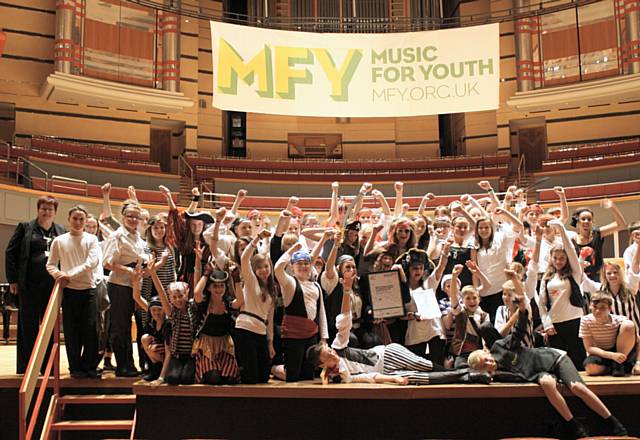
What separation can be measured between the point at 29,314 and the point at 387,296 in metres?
2.70

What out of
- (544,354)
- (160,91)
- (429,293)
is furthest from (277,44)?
(544,354)

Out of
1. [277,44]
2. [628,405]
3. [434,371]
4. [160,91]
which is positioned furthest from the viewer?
[160,91]

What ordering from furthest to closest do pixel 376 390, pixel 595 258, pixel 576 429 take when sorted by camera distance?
1. pixel 595 258
2. pixel 376 390
3. pixel 576 429

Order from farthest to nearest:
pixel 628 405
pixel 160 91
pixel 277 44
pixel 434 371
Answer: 1. pixel 160 91
2. pixel 277 44
3. pixel 434 371
4. pixel 628 405

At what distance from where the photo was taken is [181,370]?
16.6ft

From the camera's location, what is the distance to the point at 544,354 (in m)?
4.91

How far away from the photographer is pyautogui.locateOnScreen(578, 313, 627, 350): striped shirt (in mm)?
5277

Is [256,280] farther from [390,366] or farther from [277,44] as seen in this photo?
[277,44]

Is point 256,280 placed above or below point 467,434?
above

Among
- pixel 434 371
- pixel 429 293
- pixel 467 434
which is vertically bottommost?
pixel 467 434

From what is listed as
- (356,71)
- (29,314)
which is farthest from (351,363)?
(356,71)

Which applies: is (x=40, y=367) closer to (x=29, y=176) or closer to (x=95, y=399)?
(x=95, y=399)

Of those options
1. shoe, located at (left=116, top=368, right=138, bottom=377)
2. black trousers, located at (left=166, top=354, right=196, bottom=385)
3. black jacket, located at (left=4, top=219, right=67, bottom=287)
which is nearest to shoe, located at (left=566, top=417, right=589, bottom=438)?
black trousers, located at (left=166, top=354, right=196, bottom=385)

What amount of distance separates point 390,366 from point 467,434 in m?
0.71
